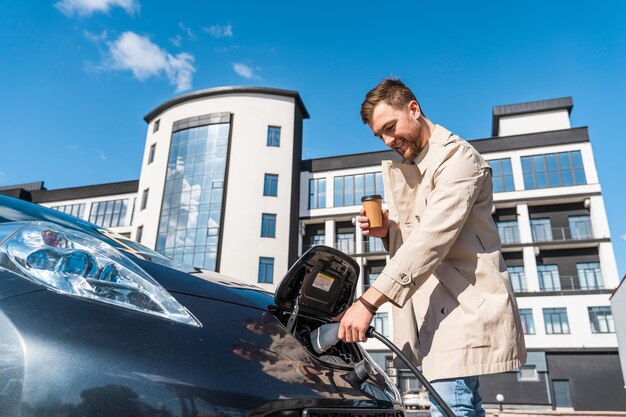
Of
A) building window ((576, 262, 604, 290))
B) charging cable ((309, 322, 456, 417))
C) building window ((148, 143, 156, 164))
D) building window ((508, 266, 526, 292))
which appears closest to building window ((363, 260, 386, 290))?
building window ((508, 266, 526, 292))

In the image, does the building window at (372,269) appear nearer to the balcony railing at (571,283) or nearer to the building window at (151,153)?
the balcony railing at (571,283)

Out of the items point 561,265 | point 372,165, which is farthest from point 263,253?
point 561,265

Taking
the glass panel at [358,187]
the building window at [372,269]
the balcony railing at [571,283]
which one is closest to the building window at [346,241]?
the building window at [372,269]

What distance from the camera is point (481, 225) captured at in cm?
176

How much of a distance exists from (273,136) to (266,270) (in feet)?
28.9

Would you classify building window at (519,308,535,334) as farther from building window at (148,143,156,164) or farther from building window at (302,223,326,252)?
building window at (148,143,156,164)

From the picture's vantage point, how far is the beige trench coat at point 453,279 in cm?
156

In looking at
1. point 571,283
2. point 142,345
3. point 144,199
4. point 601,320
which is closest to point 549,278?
point 571,283

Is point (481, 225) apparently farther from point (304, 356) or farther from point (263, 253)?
point (263, 253)

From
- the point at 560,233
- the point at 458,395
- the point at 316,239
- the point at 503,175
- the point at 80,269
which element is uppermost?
the point at 503,175

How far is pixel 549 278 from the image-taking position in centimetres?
2486

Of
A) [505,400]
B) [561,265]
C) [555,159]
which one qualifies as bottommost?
[505,400]

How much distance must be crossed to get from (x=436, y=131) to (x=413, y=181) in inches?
9.4

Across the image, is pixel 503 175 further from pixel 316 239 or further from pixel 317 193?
pixel 316 239
